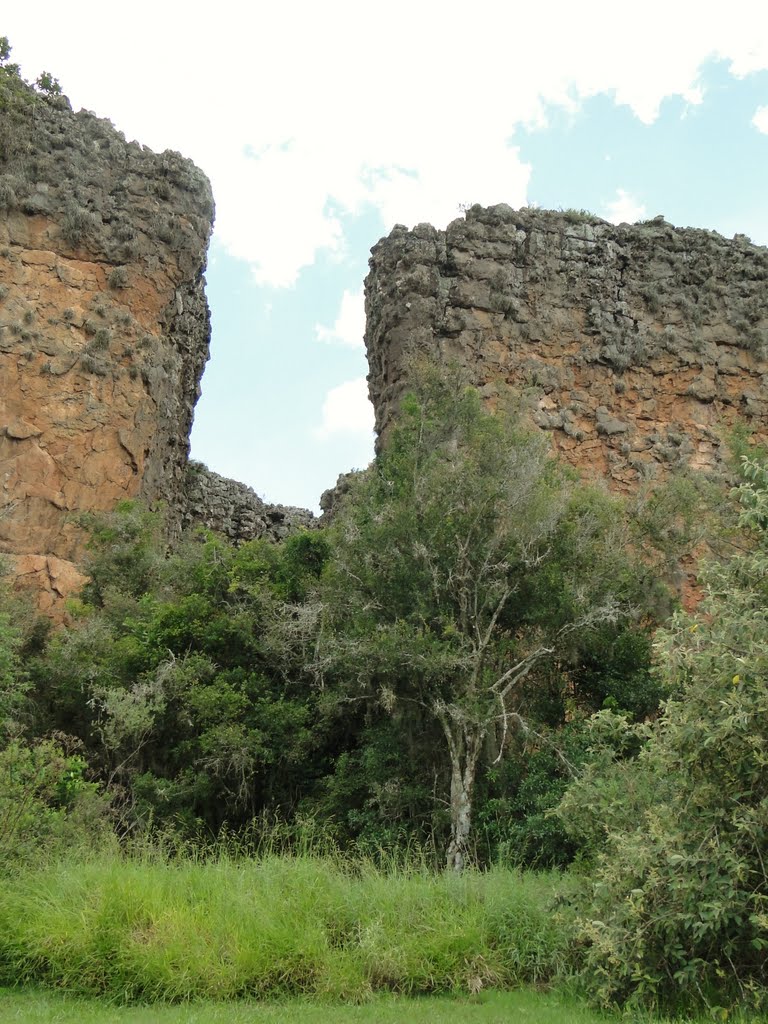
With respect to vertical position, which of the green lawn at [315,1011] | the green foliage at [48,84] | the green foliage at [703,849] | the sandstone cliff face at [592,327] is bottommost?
the green lawn at [315,1011]

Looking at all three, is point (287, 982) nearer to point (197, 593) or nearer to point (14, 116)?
point (197, 593)

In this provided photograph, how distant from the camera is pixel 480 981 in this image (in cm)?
803

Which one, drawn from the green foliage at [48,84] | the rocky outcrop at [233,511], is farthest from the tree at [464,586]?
the green foliage at [48,84]

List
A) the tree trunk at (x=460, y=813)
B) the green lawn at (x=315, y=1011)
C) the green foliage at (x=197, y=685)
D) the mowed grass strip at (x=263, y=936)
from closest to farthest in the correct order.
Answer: the green lawn at (x=315, y=1011) < the mowed grass strip at (x=263, y=936) < the tree trunk at (x=460, y=813) < the green foliage at (x=197, y=685)

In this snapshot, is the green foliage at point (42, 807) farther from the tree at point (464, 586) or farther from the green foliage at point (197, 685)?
the tree at point (464, 586)

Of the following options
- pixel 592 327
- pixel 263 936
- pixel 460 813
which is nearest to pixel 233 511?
pixel 592 327

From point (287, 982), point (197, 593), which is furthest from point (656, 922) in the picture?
point (197, 593)

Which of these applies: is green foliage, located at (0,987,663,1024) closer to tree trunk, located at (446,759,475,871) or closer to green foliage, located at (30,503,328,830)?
tree trunk, located at (446,759,475,871)

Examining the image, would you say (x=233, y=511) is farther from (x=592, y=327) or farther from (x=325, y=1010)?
(x=325, y=1010)

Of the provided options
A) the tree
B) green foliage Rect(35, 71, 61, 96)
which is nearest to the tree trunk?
the tree

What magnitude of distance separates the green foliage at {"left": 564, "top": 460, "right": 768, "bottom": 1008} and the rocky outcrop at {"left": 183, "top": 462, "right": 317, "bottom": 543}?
16353mm

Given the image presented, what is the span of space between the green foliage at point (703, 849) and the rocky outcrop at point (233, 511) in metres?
16.4

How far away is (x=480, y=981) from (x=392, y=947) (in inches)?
29.4

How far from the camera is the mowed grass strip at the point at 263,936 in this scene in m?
7.85
